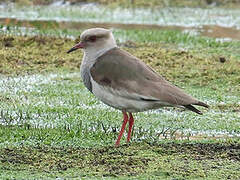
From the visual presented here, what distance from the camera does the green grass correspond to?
232 inches

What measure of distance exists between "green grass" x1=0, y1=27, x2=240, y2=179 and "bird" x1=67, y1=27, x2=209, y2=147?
491 mm

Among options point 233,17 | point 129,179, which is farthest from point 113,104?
point 233,17

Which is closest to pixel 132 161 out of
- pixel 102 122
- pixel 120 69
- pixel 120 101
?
pixel 120 101

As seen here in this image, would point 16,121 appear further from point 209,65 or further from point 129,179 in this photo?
point 209,65

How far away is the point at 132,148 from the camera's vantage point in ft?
21.3

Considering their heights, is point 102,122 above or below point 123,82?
below

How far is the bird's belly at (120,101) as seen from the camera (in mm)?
6410

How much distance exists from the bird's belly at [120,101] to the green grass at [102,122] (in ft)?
1.41

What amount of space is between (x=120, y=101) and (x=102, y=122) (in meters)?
1.52

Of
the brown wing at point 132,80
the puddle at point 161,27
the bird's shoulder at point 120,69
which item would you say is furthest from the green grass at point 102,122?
the puddle at point 161,27

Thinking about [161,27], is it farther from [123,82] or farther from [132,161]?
[132,161]

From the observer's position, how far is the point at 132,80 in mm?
6488

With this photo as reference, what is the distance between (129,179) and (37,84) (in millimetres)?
4797

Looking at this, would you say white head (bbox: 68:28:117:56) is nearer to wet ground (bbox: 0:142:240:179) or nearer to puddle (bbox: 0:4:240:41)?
wet ground (bbox: 0:142:240:179)
